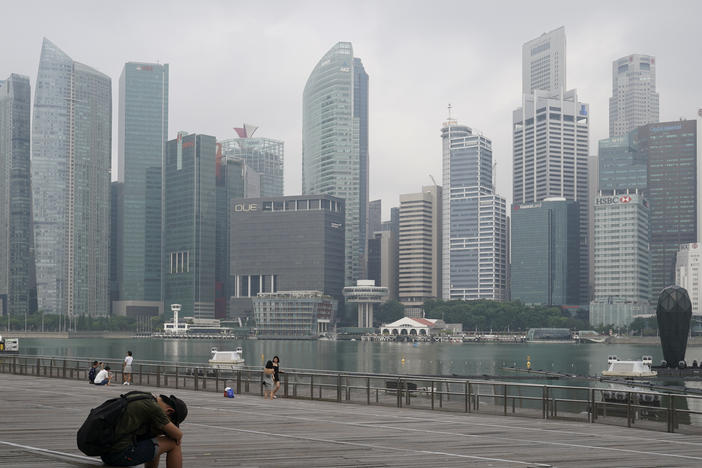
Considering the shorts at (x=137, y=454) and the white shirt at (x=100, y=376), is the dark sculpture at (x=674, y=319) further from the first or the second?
the shorts at (x=137, y=454)

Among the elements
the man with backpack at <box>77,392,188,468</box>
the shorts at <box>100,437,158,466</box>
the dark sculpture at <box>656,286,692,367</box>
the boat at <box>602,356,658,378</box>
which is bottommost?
the boat at <box>602,356,658,378</box>

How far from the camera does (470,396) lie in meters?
32.3

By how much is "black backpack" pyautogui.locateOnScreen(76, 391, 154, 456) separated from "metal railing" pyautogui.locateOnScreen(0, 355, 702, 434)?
54.9 feet

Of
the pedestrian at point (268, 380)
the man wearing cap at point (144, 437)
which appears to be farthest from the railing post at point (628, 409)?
the man wearing cap at point (144, 437)

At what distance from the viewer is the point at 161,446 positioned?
1423 cm

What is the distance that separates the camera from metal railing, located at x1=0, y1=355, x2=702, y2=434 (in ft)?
89.5

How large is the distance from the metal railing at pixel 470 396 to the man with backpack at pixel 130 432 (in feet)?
52.9

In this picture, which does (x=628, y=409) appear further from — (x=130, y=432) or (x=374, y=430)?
(x=130, y=432)

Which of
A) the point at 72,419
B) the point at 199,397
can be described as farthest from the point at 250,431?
the point at 199,397

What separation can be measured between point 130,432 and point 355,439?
9.05 m

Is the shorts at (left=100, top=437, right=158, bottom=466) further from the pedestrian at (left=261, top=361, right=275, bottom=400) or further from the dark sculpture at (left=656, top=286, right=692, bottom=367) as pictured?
the dark sculpture at (left=656, top=286, right=692, bottom=367)

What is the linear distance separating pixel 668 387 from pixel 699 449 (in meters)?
85.7

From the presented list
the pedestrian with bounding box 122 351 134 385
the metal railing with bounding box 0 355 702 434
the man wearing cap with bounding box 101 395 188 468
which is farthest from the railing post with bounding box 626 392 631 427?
the pedestrian with bounding box 122 351 134 385

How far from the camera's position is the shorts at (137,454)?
552 inches
